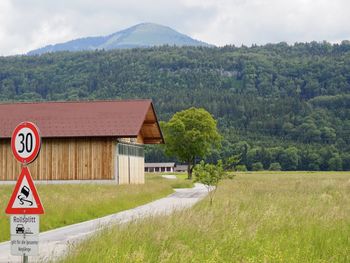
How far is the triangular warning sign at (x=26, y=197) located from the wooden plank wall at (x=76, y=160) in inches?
1407

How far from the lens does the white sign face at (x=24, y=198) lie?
29.6 ft

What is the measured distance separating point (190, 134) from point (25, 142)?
66494 mm

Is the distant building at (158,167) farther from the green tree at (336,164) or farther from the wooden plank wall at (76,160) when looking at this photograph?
the wooden plank wall at (76,160)

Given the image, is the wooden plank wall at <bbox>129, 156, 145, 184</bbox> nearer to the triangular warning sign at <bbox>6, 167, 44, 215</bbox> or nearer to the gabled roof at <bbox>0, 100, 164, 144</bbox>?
the gabled roof at <bbox>0, 100, 164, 144</bbox>

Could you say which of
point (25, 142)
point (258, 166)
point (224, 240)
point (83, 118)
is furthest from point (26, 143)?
point (258, 166)

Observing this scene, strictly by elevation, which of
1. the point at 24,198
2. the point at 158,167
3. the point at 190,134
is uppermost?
the point at 190,134

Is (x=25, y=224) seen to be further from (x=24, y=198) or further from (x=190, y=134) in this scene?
(x=190, y=134)

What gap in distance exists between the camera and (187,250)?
1098 centimetres

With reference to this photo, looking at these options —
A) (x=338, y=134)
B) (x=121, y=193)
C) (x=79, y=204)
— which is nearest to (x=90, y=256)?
(x=79, y=204)

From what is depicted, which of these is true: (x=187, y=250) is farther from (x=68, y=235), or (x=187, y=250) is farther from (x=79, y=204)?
(x=79, y=204)

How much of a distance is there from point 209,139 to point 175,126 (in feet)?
15.7

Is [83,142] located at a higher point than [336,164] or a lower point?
higher

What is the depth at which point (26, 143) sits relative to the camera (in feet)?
29.9

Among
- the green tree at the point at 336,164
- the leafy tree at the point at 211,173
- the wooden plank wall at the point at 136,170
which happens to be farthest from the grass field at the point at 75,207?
the green tree at the point at 336,164
